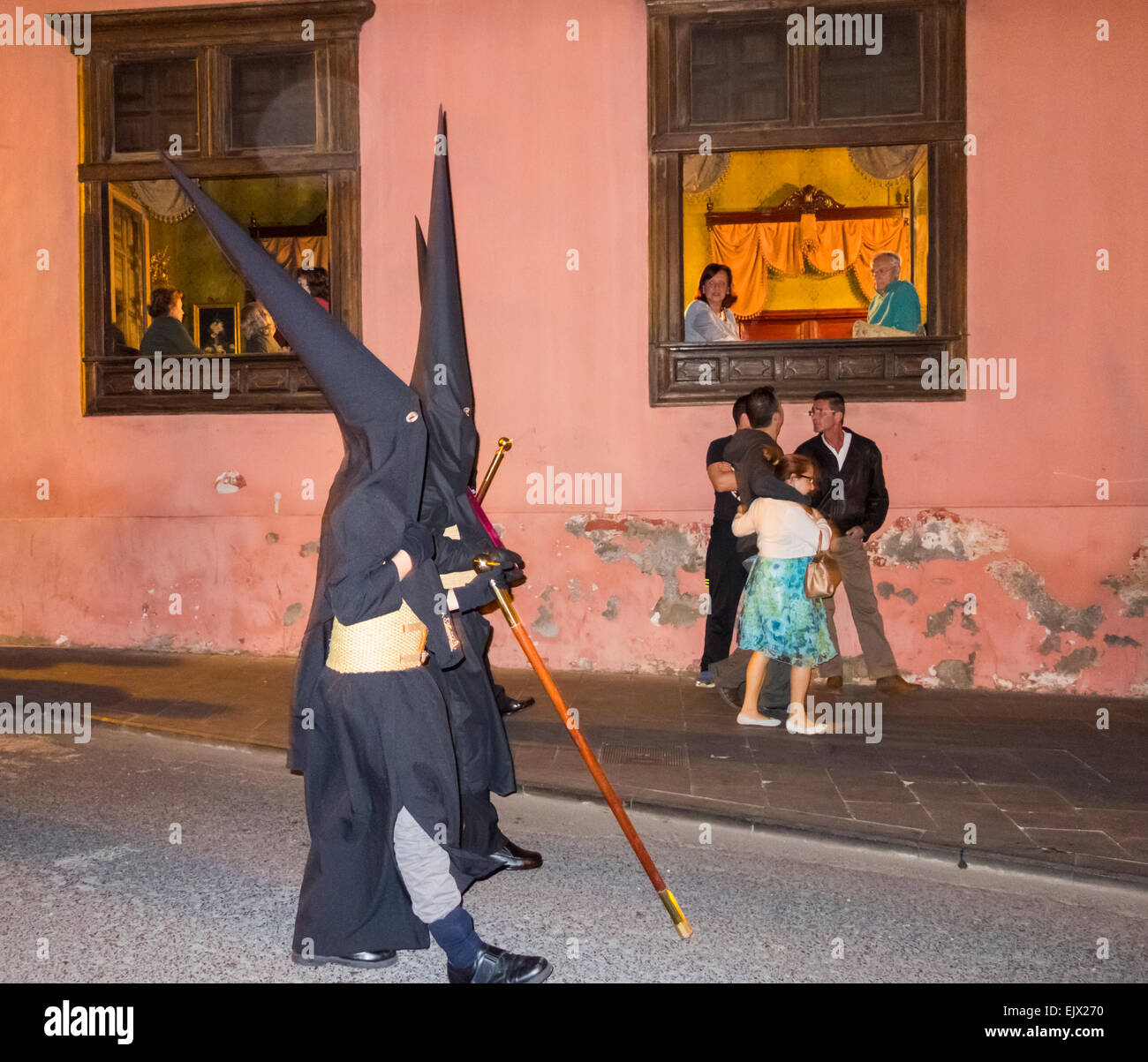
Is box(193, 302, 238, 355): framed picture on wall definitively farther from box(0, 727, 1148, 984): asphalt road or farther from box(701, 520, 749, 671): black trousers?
box(0, 727, 1148, 984): asphalt road

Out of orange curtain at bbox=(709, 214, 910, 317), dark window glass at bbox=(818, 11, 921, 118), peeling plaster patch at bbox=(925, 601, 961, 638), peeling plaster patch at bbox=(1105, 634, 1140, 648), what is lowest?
peeling plaster patch at bbox=(1105, 634, 1140, 648)

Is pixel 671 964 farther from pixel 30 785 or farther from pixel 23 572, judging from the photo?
pixel 23 572

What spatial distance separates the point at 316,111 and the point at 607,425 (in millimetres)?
3725

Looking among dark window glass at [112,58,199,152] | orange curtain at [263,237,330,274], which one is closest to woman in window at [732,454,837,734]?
dark window glass at [112,58,199,152]

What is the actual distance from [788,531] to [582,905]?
A: 3.11 metres

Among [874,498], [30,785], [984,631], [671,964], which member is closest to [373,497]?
[671,964]

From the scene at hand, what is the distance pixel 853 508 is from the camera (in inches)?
310

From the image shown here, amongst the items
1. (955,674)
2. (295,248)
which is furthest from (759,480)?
(295,248)

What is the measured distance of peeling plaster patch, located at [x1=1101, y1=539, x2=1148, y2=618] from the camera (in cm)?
794

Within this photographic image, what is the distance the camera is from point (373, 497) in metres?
3.25

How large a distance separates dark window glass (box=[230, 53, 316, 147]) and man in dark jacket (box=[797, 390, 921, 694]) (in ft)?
16.6

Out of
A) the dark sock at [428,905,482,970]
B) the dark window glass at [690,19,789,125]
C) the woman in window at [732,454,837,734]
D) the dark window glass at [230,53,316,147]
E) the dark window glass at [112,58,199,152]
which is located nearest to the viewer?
the dark sock at [428,905,482,970]

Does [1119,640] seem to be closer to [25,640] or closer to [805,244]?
[805,244]

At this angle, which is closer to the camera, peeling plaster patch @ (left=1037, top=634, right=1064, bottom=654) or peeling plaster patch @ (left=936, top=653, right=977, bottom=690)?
peeling plaster patch @ (left=1037, top=634, right=1064, bottom=654)
